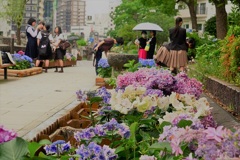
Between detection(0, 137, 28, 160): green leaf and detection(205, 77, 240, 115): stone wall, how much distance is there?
14.0 ft

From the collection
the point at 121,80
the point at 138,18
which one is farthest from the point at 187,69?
the point at 138,18

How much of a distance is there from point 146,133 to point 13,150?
124 centimetres

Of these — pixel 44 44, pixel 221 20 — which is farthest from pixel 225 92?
pixel 221 20

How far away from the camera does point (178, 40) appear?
12.6 metres

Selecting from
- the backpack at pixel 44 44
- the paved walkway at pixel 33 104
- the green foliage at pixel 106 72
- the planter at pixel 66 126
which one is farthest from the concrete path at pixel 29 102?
the backpack at pixel 44 44

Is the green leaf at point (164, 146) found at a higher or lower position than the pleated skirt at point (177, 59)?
lower

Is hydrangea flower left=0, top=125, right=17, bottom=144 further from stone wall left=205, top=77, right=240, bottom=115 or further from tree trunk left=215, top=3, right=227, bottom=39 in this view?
tree trunk left=215, top=3, right=227, bottom=39

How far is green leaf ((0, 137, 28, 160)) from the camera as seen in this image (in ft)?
8.13

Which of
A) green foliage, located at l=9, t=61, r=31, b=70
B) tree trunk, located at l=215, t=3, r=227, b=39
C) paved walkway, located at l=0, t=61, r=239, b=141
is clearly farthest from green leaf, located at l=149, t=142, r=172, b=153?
tree trunk, located at l=215, t=3, r=227, b=39

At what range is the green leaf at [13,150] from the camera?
2479 millimetres

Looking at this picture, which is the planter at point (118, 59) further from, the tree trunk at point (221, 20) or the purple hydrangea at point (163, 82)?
the tree trunk at point (221, 20)

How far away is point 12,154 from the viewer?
2496 millimetres

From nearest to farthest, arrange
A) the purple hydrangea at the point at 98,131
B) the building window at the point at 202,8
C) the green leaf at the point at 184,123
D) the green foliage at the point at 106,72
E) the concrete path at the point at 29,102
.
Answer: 1. the green leaf at the point at 184,123
2. the purple hydrangea at the point at 98,131
3. the concrete path at the point at 29,102
4. the green foliage at the point at 106,72
5. the building window at the point at 202,8

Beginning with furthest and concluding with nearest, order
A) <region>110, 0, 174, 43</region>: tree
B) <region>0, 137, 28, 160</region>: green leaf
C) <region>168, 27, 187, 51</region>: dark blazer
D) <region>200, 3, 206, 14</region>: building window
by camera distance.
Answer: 1. <region>200, 3, 206, 14</region>: building window
2. <region>110, 0, 174, 43</region>: tree
3. <region>168, 27, 187, 51</region>: dark blazer
4. <region>0, 137, 28, 160</region>: green leaf
